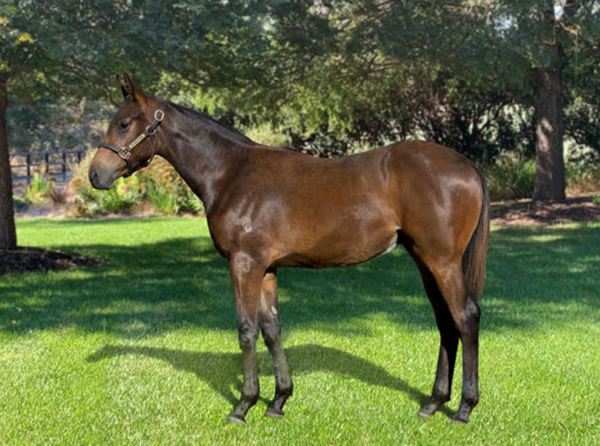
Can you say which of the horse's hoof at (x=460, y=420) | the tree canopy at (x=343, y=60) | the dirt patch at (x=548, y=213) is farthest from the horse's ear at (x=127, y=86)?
the dirt patch at (x=548, y=213)

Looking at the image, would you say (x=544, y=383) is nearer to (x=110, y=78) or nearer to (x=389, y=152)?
(x=389, y=152)

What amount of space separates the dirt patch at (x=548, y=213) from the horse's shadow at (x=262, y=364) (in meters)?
9.86

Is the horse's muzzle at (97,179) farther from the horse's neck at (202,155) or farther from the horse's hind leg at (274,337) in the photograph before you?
the horse's hind leg at (274,337)

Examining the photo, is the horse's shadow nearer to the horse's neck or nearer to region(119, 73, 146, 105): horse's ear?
the horse's neck

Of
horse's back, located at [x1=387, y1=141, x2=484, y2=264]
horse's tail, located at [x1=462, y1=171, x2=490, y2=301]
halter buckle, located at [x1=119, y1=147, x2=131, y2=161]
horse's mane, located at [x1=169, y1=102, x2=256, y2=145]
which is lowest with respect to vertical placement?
horse's tail, located at [x1=462, y1=171, x2=490, y2=301]

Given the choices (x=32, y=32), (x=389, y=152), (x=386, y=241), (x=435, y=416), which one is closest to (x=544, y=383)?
(x=435, y=416)

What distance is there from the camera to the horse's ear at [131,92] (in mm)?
4953

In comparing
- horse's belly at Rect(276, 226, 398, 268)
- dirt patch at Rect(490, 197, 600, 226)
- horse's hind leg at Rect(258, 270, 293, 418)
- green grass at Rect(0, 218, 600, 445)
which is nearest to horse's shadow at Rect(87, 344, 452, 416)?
green grass at Rect(0, 218, 600, 445)

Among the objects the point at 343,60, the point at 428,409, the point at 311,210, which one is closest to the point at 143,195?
the point at 343,60

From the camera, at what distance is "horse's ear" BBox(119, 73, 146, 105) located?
495 cm

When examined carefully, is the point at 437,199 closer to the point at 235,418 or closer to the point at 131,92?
the point at 235,418

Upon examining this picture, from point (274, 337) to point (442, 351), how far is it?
115cm

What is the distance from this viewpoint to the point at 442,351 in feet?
16.9

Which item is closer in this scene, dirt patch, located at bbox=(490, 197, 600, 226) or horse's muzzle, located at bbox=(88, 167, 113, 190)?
horse's muzzle, located at bbox=(88, 167, 113, 190)
